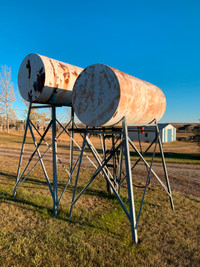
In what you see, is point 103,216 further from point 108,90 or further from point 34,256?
point 108,90

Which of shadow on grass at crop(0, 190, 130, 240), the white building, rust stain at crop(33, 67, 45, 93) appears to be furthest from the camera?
the white building

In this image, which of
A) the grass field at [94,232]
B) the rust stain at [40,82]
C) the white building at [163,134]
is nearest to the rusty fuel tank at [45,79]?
the rust stain at [40,82]

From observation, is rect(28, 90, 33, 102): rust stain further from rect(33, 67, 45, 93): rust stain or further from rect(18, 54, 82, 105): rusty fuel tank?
rect(33, 67, 45, 93): rust stain

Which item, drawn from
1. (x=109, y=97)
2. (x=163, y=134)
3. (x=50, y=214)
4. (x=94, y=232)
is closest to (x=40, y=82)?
(x=109, y=97)

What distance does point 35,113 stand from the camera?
46.8 metres

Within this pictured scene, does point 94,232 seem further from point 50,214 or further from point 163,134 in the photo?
point 163,134

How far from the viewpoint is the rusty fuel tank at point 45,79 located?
703 cm

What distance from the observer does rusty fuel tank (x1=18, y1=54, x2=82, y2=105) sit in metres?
7.03

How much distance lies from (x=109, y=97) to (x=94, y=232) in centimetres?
397

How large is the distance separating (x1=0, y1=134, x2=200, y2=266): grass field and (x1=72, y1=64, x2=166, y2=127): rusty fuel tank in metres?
3.24

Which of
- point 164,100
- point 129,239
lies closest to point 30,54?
point 164,100

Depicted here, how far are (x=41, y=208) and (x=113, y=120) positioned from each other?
14.5 ft

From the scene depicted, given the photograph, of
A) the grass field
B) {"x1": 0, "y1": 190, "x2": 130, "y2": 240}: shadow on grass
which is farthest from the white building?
{"x1": 0, "y1": 190, "x2": 130, "y2": 240}: shadow on grass

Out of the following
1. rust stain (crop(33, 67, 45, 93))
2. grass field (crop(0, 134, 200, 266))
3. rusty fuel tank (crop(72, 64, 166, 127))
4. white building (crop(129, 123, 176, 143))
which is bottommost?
grass field (crop(0, 134, 200, 266))
